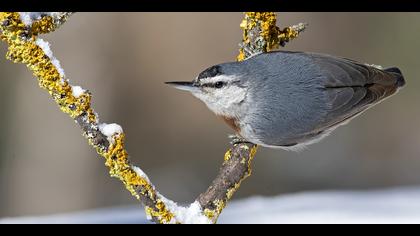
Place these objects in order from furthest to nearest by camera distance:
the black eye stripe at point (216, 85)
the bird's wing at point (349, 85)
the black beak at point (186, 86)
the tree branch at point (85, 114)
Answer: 1. the bird's wing at point (349, 85)
2. the black eye stripe at point (216, 85)
3. the black beak at point (186, 86)
4. the tree branch at point (85, 114)

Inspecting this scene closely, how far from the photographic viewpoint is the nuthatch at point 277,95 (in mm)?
2770

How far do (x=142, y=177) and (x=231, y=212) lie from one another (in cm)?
139

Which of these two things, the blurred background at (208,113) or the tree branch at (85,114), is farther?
the blurred background at (208,113)

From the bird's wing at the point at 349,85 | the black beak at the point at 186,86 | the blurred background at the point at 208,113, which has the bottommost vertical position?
the black beak at the point at 186,86

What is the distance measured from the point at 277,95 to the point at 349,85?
0.52 metres

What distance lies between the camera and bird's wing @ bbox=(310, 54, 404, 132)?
3.00m

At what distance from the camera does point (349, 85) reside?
3.11m

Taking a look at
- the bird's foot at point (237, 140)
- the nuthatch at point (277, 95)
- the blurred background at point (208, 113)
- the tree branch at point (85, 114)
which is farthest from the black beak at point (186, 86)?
the blurred background at point (208, 113)

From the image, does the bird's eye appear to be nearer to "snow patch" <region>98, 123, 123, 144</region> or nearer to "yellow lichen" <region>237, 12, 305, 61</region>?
"yellow lichen" <region>237, 12, 305, 61</region>

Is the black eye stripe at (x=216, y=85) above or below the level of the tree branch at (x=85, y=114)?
above

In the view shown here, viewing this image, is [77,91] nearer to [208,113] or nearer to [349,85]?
[349,85]

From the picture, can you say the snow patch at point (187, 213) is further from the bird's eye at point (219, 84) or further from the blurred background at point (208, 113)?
the blurred background at point (208, 113)

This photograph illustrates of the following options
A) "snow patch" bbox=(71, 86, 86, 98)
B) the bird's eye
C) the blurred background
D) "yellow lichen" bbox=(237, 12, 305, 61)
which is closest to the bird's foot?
the bird's eye

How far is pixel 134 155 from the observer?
17.8 ft
